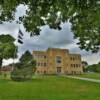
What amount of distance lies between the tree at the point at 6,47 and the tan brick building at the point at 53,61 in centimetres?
2468

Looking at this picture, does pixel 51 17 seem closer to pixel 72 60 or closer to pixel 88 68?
pixel 72 60

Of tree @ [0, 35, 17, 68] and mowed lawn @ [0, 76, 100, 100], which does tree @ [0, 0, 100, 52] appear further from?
tree @ [0, 35, 17, 68]

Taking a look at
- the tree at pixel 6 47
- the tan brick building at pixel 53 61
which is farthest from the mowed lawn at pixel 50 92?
the tan brick building at pixel 53 61

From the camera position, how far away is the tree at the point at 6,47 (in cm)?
7412

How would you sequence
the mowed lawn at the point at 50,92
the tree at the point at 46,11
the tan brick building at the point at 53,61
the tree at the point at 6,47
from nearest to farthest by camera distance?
1. the tree at the point at 46,11
2. the mowed lawn at the point at 50,92
3. the tree at the point at 6,47
4. the tan brick building at the point at 53,61

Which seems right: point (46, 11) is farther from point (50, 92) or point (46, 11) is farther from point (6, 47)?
point (6, 47)

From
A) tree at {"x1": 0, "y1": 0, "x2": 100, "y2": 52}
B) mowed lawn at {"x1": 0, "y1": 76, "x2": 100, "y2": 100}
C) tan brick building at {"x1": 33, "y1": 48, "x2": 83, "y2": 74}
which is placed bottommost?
mowed lawn at {"x1": 0, "y1": 76, "x2": 100, "y2": 100}

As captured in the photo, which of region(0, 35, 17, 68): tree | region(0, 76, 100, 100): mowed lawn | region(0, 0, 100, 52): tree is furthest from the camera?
region(0, 35, 17, 68): tree

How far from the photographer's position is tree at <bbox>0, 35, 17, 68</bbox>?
2918 inches

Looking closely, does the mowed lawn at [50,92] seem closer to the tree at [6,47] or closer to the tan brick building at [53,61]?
the tree at [6,47]

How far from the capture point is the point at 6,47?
2933 inches

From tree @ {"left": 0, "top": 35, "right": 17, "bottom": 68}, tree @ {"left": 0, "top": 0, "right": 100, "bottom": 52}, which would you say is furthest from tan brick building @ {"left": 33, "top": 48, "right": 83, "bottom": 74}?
tree @ {"left": 0, "top": 0, "right": 100, "bottom": 52}

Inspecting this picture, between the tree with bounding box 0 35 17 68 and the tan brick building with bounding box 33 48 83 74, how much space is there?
24.7 metres

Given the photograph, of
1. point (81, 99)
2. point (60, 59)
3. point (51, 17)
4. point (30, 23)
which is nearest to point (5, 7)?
point (30, 23)
